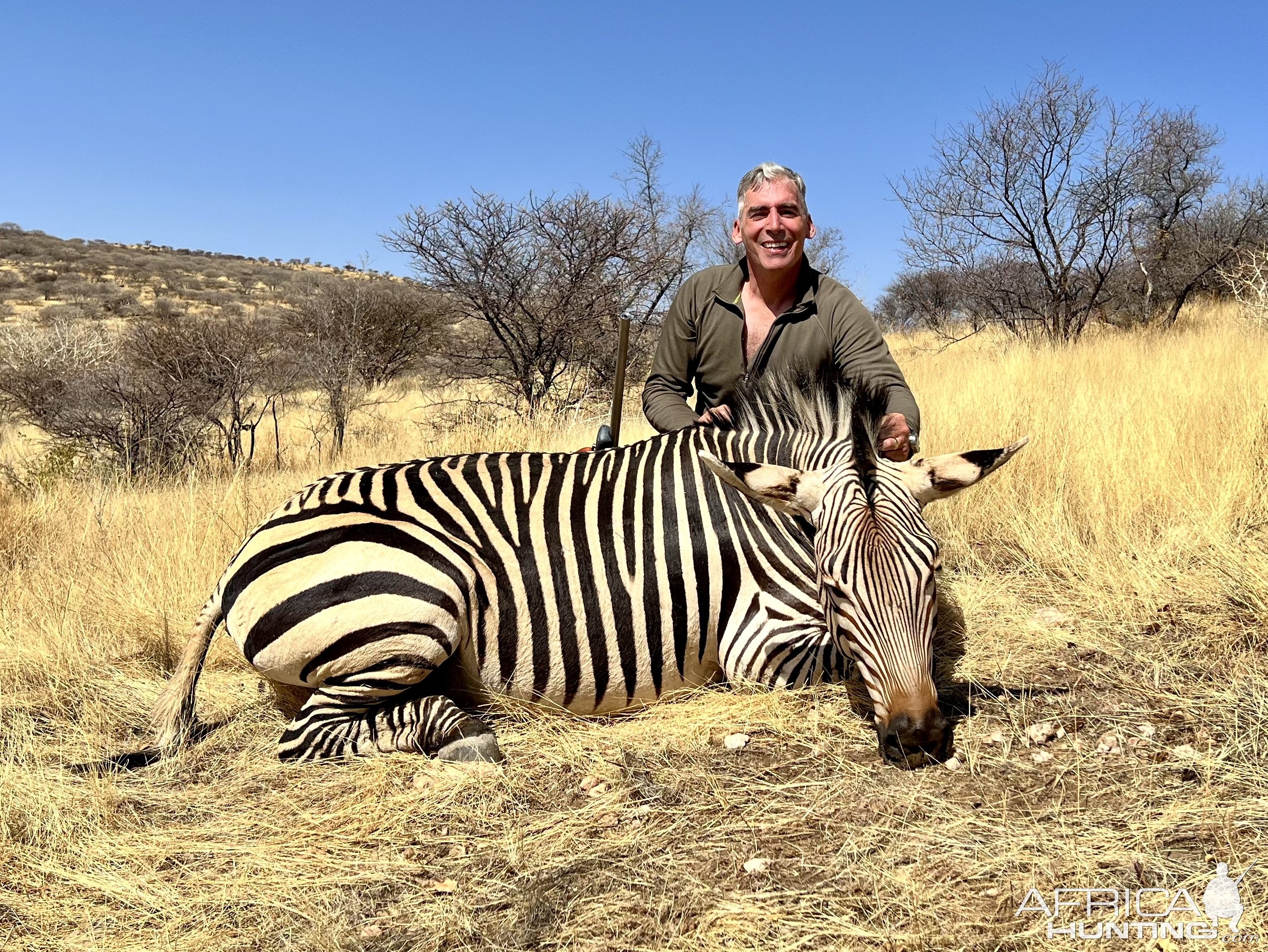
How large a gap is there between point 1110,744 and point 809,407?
59.6 inches

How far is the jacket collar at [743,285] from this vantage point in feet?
13.6

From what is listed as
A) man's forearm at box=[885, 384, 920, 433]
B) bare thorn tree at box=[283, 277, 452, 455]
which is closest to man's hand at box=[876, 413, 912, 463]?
man's forearm at box=[885, 384, 920, 433]

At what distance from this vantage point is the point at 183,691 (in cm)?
291

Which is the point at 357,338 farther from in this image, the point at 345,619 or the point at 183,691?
the point at 345,619

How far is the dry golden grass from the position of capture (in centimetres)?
195

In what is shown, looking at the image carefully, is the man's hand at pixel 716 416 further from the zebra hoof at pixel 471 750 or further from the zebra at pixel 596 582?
the zebra hoof at pixel 471 750

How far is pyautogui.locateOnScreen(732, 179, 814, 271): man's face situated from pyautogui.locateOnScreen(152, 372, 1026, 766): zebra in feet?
3.01

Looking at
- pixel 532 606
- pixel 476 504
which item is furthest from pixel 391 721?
pixel 476 504

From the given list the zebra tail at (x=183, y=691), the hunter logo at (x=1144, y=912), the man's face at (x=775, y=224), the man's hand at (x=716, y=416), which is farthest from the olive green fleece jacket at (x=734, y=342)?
the hunter logo at (x=1144, y=912)

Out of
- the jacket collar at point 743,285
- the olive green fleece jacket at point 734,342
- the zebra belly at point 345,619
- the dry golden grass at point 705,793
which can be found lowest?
the dry golden grass at point 705,793

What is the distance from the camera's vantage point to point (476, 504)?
315 cm

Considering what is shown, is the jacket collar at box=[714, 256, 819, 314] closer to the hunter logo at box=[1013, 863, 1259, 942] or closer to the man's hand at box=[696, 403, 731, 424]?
the man's hand at box=[696, 403, 731, 424]

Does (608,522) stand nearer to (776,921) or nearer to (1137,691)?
(776,921)

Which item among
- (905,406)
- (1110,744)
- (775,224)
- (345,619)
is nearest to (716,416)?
(905,406)
